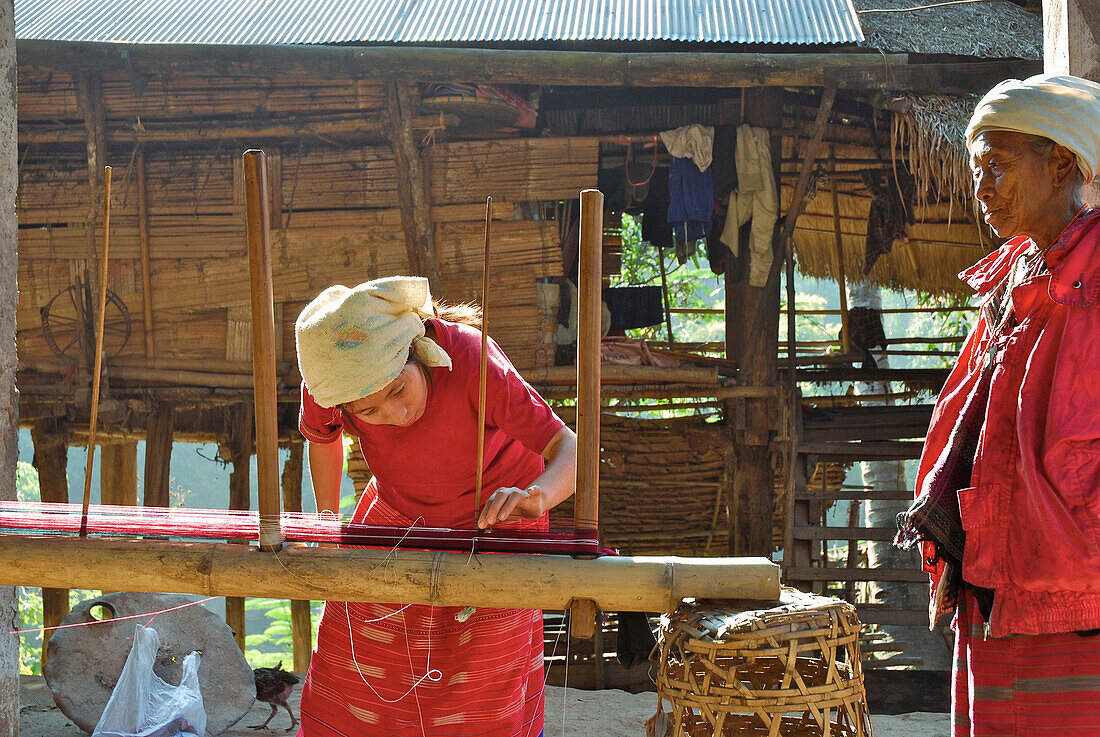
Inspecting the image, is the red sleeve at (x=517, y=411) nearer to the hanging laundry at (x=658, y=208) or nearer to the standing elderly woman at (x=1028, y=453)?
the standing elderly woman at (x=1028, y=453)

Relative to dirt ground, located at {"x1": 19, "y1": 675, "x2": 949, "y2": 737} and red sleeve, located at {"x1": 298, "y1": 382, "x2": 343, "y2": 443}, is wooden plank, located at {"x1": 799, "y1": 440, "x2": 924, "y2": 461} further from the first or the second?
red sleeve, located at {"x1": 298, "y1": 382, "x2": 343, "y2": 443}

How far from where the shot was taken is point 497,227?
6379 millimetres

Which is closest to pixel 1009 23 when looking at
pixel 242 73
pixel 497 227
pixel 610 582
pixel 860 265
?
pixel 860 265

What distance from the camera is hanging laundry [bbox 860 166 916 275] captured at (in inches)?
271

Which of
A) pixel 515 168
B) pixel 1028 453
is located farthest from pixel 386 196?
pixel 1028 453

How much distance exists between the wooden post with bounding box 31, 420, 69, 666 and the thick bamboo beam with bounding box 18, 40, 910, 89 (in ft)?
9.05

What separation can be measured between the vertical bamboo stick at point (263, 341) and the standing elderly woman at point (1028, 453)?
4.54 feet

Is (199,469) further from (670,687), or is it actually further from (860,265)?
(670,687)

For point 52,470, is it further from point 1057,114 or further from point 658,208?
point 1057,114

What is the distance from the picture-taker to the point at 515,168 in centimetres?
636

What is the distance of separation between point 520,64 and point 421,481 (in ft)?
12.3

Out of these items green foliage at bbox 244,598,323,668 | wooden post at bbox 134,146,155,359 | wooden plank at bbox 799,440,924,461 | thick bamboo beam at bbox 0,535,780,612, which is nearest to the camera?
thick bamboo beam at bbox 0,535,780,612

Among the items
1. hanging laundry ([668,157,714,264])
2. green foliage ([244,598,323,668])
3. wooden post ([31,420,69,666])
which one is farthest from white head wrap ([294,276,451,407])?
green foliage ([244,598,323,668])

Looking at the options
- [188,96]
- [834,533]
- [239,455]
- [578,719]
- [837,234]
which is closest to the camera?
[578,719]
